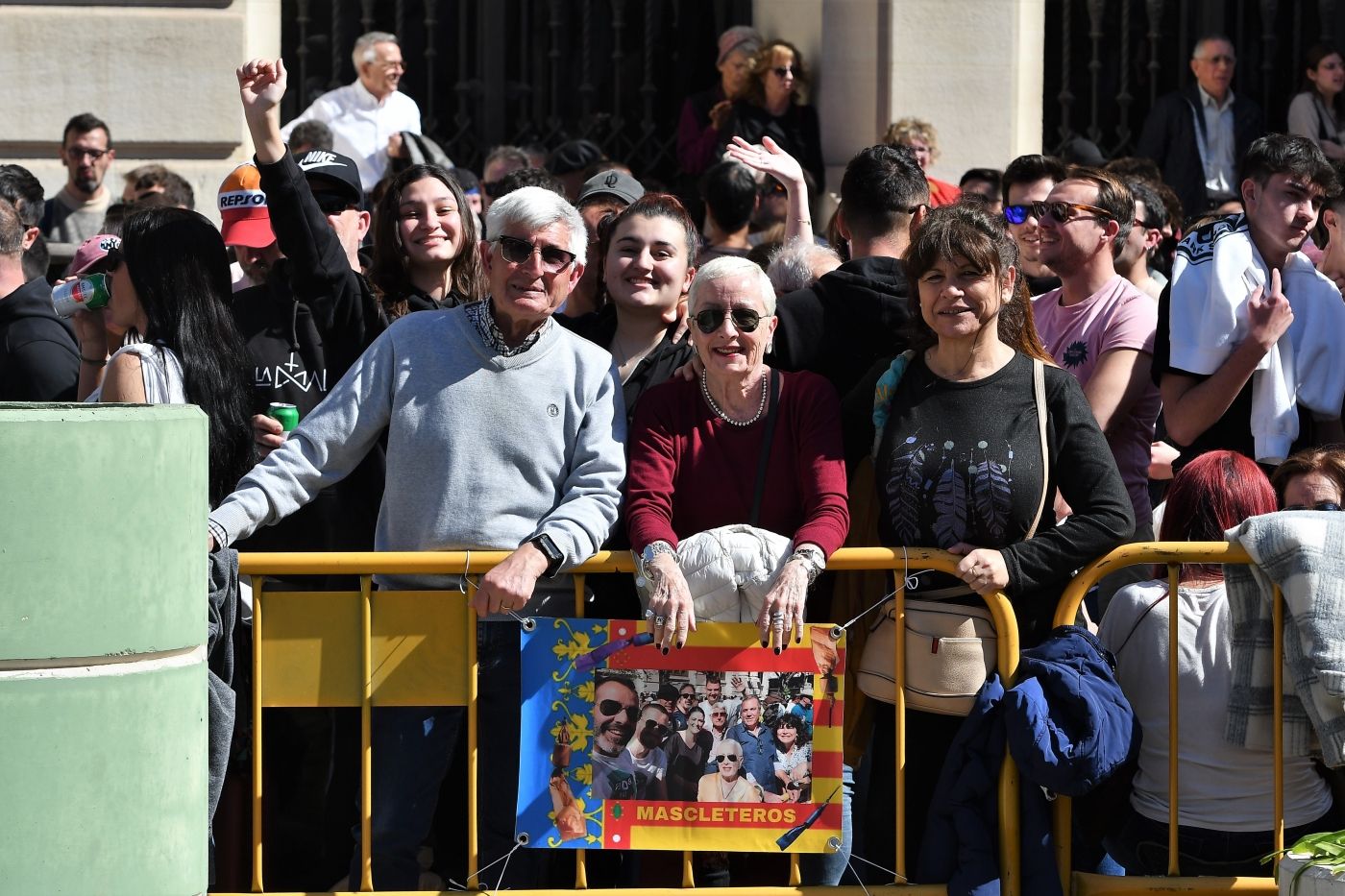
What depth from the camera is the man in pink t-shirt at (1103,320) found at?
5910mm

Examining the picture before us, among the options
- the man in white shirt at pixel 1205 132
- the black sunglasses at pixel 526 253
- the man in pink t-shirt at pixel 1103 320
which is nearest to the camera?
the black sunglasses at pixel 526 253

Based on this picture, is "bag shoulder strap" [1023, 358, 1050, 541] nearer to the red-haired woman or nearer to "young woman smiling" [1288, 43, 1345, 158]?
the red-haired woman

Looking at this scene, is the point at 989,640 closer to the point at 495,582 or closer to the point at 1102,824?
the point at 1102,824

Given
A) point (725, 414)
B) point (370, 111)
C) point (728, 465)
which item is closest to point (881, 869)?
point (728, 465)

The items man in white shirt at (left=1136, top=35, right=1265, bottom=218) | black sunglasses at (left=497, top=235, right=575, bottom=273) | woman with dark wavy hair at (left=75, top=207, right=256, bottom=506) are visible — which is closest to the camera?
black sunglasses at (left=497, top=235, right=575, bottom=273)

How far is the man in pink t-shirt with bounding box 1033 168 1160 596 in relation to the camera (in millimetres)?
5910

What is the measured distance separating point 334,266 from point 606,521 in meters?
1.38

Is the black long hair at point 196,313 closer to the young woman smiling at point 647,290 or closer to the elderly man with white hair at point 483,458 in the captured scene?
the elderly man with white hair at point 483,458

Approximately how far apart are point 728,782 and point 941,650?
0.62 metres

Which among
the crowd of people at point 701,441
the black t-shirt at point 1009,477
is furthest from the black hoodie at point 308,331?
the black t-shirt at point 1009,477

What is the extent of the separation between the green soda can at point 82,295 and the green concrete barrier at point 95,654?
1.79m

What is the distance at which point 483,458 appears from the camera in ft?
16.2

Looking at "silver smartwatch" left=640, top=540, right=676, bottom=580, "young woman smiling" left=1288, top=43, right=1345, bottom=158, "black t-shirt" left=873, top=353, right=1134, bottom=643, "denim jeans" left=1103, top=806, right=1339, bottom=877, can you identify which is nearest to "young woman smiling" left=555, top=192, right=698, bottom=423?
"silver smartwatch" left=640, top=540, right=676, bottom=580

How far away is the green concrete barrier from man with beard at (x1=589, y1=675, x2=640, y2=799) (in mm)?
1267
